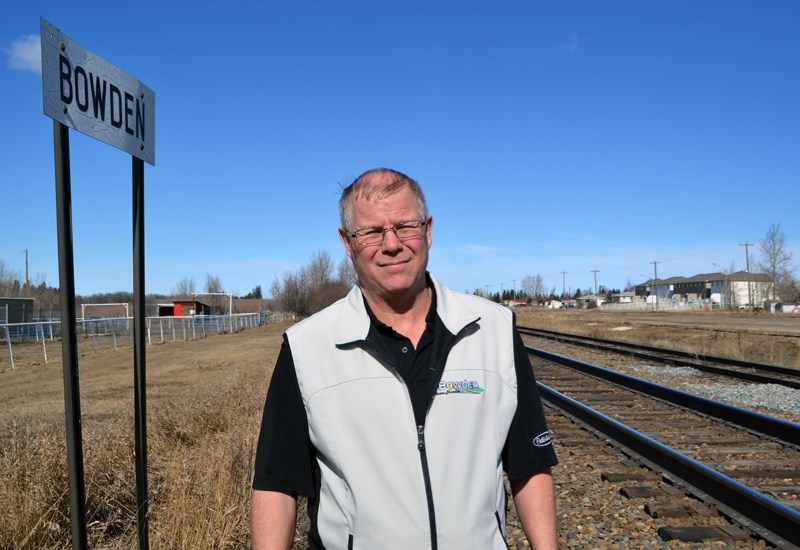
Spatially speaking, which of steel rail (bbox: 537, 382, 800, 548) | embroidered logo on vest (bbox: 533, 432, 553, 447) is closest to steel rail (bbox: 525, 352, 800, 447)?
steel rail (bbox: 537, 382, 800, 548)

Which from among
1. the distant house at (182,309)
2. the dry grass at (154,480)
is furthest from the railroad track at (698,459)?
the distant house at (182,309)

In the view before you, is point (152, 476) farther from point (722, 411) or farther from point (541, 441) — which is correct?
point (722, 411)

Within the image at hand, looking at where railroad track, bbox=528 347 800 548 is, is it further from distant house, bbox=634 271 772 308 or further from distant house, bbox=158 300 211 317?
distant house, bbox=634 271 772 308

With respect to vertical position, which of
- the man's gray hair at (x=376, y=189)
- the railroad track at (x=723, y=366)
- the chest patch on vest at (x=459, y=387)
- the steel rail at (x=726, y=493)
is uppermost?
the man's gray hair at (x=376, y=189)

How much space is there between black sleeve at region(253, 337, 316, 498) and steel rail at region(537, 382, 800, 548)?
4.02 m

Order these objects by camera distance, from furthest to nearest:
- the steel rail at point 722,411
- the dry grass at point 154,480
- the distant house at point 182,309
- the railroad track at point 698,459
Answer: the distant house at point 182,309 < the steel rail at point 722,411 < the railroad track at point 698,459 < the dry grass at point 154,480

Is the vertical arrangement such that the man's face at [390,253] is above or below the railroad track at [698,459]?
above

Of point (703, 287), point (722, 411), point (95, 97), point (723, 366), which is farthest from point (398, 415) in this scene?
point (703, 287)

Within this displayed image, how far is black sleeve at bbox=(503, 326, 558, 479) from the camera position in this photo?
8.17ft

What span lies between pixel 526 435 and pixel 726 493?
4192 millimetres

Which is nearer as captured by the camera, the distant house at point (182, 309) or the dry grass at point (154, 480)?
the dry grass at point (154, 480)

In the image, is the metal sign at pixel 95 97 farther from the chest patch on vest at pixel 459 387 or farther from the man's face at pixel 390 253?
the chest patch on vest at pixel 459 387

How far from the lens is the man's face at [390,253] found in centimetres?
253

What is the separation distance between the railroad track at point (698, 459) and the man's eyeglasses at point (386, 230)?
3791mm
